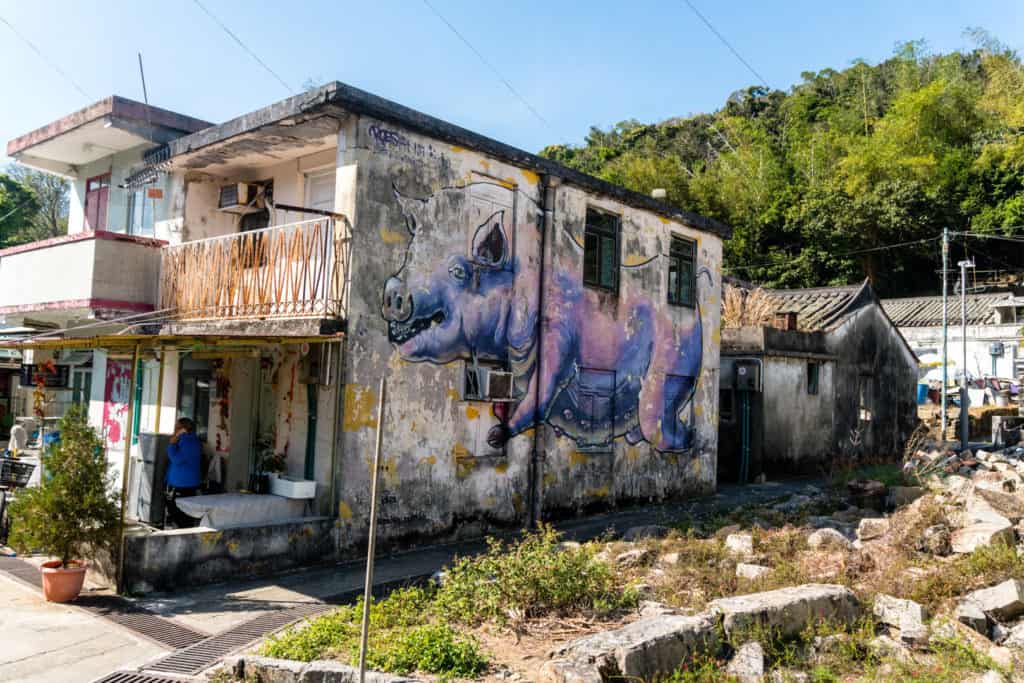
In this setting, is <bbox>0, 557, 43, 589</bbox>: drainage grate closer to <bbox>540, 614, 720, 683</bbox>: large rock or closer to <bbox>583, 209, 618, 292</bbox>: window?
<bbox>540, 614, 720, 683</bbox>: large rock

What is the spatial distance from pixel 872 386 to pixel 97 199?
1871 centimetres

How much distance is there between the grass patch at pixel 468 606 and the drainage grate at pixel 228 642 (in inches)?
13.7

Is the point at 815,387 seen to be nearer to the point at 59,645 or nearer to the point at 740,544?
the point at 740,544

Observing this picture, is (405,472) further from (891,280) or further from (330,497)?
(891,280)

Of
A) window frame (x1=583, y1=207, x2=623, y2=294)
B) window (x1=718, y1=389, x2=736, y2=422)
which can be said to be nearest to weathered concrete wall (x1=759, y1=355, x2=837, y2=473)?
window (x1=718, y1=389, x2=736, y2=422)

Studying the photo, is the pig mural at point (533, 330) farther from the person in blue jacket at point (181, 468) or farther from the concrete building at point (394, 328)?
the person in blue jacket at point (181, 468)

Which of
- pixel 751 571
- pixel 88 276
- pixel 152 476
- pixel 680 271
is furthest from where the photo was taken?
pixel 680 271

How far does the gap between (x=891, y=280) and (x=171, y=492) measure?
40526mm

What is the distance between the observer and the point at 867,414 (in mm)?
20016

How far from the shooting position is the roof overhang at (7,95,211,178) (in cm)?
1182

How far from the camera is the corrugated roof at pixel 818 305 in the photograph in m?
19.2

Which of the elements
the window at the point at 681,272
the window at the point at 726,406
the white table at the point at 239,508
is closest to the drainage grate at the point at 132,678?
the white table at the point at 239,508

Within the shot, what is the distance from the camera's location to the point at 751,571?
7.68m

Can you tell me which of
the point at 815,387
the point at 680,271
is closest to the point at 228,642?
the point at 680,271
